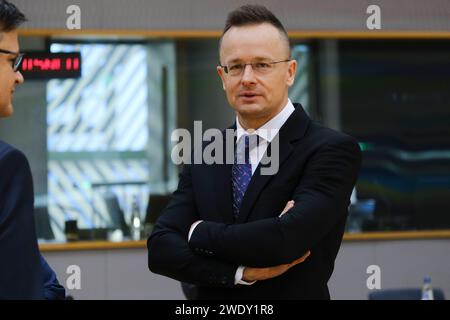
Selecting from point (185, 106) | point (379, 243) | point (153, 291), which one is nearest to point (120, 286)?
point (153, 291)

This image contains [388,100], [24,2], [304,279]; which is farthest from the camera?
[388,100]

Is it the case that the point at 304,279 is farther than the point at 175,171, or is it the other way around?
the point at 175,171

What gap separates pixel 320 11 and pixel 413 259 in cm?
254

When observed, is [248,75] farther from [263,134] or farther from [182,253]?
[182,253]

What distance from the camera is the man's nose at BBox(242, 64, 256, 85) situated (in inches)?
110

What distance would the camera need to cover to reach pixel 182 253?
112 inches

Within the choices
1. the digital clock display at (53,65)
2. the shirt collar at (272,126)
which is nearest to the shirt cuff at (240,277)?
the shirt collar at (272,126)

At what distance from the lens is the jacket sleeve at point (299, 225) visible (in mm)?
2688

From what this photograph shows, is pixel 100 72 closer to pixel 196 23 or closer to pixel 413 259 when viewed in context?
pixel 196 23

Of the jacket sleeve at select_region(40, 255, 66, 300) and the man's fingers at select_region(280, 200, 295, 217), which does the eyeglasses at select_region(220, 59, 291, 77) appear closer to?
the man's fingers at select_region(280, 200, 295, 217)

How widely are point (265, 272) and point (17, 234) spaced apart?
924 millimetres

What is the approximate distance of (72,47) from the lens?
26.7 feet

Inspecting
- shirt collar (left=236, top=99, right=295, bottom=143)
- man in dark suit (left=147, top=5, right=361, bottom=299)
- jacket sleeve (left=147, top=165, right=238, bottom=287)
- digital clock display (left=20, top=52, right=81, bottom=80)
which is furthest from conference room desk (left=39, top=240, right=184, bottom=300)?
shirt collar (left=236, top=99, right=295, bottom=143)

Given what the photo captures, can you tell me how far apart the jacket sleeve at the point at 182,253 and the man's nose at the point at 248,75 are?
15.6 inches
